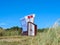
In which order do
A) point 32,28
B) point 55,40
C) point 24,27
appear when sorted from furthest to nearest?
point 24,27
point 32,28
point 55,40

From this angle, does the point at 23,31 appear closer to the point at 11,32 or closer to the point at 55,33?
the point at 11,32

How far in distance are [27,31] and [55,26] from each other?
1082cm

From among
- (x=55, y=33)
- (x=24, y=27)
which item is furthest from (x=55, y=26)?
(x=24, y=27)

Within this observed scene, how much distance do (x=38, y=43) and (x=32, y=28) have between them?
9.79m

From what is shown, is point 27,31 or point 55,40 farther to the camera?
point 27,31

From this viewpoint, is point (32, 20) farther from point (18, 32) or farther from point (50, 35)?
point (50, 35)

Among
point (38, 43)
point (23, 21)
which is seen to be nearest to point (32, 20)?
point (23, 21)

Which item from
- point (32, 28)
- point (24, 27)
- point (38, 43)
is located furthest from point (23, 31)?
point (38, 43)

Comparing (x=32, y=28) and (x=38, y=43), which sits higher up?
(x=32, y=28)

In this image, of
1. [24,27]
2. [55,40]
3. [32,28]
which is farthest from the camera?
[24,27]

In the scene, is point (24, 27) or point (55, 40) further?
point (24, 27)

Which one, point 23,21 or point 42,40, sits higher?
point 23,21

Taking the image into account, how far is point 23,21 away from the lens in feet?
69.3

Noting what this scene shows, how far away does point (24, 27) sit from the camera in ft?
68.4
